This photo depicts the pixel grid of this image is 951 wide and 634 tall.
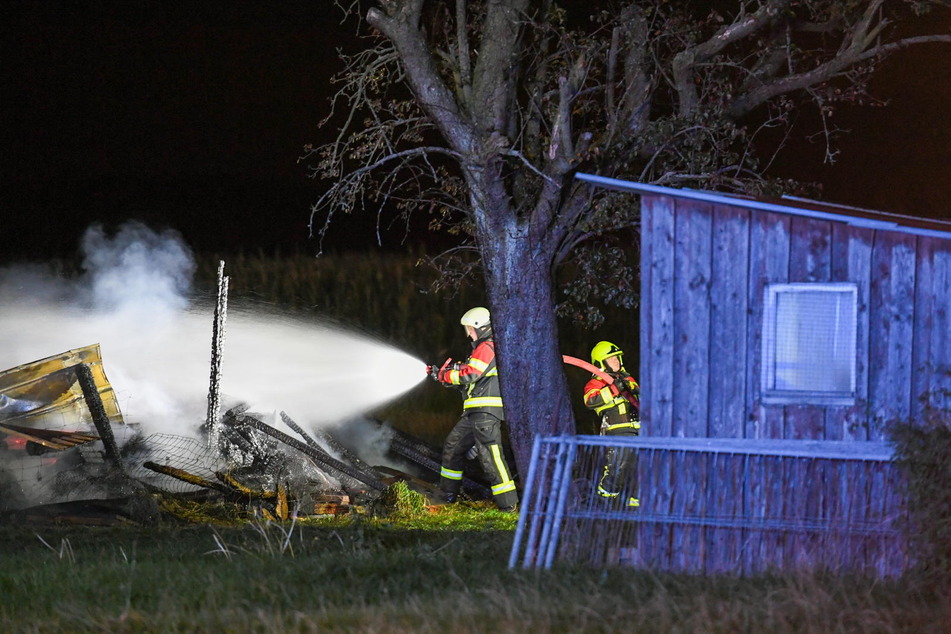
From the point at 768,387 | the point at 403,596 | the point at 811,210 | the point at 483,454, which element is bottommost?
the point at 483,454

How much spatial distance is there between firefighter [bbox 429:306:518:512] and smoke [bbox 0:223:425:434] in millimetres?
3118

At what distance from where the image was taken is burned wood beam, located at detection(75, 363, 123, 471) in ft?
40.4

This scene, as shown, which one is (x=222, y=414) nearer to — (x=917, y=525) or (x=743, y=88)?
(x=743, y=88)

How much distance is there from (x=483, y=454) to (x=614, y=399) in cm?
164

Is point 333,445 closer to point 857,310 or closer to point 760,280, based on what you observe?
point 760,280

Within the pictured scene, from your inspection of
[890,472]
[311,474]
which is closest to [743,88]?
[890,472]

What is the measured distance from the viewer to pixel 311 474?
42.5 ft

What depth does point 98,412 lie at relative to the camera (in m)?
12.4

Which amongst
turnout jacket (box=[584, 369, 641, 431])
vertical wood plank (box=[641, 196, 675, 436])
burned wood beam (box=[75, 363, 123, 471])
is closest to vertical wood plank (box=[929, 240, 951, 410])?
vertical wood plank (box=[641, 196, 675, 436])

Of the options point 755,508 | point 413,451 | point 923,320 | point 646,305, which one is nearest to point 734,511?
point 755,508

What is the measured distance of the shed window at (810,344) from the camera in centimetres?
774

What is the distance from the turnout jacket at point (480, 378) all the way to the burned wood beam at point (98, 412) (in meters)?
3.51

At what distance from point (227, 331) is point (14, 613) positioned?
9.81 meters

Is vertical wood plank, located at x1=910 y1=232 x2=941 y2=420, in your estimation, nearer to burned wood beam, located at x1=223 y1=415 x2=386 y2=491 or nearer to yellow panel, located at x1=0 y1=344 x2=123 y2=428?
burned wood beam, located at x1=223 y1=415 x2=386 y2=491
